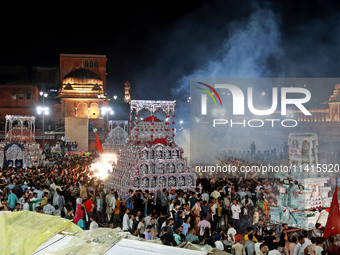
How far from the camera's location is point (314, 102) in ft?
96.4

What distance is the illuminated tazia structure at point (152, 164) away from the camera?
53.8ft

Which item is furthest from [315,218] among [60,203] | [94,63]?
[94,63]

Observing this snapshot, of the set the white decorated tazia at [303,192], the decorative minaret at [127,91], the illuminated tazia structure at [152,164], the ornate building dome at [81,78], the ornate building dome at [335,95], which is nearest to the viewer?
the white decorated tazia at [303,192]

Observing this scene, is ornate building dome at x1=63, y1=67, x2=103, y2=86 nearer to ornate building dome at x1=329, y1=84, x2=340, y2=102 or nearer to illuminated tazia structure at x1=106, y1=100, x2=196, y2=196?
ornate building dome at x1=329, y1=84, x2=340, y2=102

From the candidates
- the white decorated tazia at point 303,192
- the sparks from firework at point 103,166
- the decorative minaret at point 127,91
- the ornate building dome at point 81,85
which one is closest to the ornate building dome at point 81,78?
the ornate building dome at point 81,85

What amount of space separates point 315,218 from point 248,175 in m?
9.24

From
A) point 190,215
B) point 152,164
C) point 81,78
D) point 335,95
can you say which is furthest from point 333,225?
point 81,78

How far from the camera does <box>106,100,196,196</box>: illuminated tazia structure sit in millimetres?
16406

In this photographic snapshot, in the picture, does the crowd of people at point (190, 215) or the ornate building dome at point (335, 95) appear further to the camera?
the ornate building dome at point (335, 95)

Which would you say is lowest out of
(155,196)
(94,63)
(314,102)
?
(155,196)

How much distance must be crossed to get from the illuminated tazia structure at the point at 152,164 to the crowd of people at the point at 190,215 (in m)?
0.70

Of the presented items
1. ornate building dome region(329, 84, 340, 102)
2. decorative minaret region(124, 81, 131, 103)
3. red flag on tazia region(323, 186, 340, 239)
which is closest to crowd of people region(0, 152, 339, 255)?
red flag on tazia region(323, 186, 340, 239)

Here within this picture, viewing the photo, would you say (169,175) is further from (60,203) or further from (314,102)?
(314,102)

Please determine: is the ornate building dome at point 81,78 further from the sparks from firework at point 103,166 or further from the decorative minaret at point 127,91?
the sparks from firework at point 103,166
